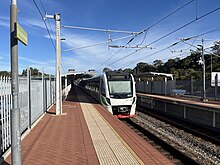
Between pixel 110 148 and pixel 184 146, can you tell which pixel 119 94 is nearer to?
pixel 184 146

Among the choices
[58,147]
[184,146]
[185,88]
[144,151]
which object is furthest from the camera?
[185,88]

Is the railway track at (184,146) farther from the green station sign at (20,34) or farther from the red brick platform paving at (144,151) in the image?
the green station sign at (20,34)

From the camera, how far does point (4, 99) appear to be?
6.17 meters

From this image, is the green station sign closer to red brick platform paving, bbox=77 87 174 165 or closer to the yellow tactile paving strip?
the yellow tactile paving strip

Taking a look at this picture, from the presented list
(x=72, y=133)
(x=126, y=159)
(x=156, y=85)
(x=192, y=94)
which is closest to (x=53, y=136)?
(x=72, y=133)

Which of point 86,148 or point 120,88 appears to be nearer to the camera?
point 86,148

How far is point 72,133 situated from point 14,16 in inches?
220

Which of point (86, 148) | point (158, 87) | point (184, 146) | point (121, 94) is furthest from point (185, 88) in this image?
point (86, 148)

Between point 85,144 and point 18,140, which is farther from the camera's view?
point 85,144

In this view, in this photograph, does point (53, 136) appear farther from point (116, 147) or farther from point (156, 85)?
point (156, 85)

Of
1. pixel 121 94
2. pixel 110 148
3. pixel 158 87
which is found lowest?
pixel 110 148

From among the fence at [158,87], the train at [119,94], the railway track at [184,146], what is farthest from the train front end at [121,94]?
the fence at [158,87]

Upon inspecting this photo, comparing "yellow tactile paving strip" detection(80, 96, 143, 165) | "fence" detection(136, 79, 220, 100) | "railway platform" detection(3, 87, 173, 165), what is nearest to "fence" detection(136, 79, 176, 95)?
"fence" detection(136, 79, 220, 100)

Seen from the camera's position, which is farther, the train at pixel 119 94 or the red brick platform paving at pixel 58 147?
the train at pixel 119 94
